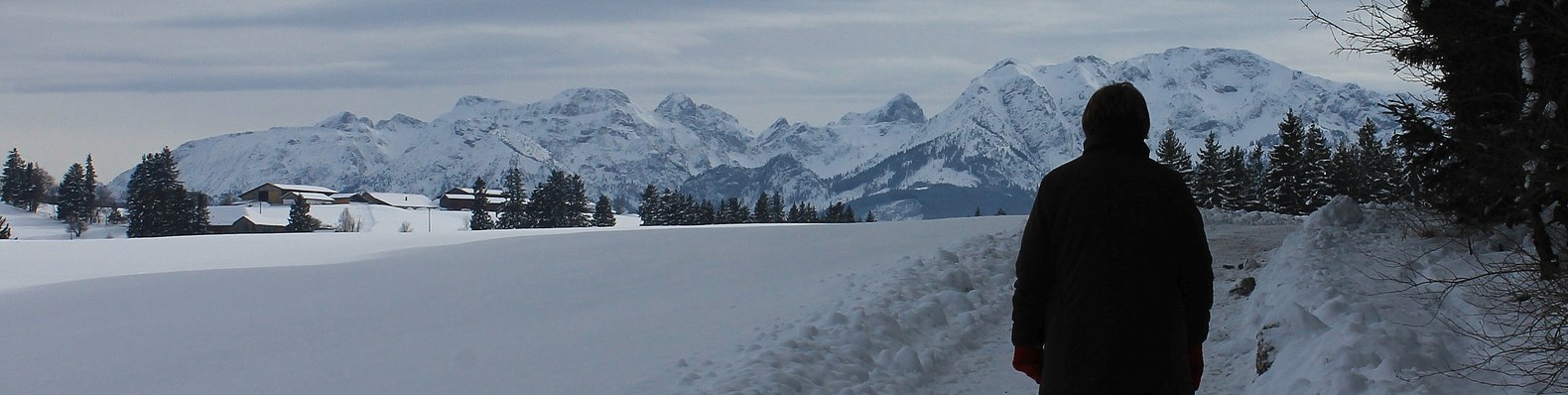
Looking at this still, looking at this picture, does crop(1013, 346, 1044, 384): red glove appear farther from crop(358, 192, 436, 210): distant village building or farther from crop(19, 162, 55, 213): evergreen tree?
crop(358, 192, 436, 210): distant village building

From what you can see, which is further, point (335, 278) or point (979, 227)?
point (979, 227)

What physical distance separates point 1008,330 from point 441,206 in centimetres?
14229

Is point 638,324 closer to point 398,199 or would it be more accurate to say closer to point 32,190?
point 32,190

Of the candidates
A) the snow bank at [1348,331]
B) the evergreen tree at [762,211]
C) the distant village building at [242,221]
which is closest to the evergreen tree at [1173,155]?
the evergreen tree at [762,211]

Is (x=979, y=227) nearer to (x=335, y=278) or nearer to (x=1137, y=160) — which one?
(x=335, y=278)

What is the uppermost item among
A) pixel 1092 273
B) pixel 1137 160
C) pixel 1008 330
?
pixel 1137 160

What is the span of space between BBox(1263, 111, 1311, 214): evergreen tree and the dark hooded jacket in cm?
5909

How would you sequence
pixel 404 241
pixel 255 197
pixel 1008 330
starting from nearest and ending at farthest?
1. pixel 1008 330
2. pixel 404 241
3. pixel 255 197

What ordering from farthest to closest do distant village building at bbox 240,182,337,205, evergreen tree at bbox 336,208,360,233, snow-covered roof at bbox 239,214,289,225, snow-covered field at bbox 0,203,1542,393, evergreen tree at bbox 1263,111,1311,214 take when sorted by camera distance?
distant village building at bbox 240,182,337,205, evergreen tree at bbox 336,208,360,233, snow-covered roof at bbox 239,214,289,225, evergreen tree at bbox 1263,111,1311,214, snow-covered field at bbox 0,203,1542,393

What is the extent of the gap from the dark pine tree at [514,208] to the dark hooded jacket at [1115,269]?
94118 millimetres

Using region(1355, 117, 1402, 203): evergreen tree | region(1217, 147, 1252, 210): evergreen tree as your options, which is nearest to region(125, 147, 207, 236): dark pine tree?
region(1217, 147, 1252, 210): evergreen tree

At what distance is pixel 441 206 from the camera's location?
14388 centimetres

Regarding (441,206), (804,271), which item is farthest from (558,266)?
(441,206)

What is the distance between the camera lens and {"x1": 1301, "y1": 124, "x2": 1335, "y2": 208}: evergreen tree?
56.2 meters
